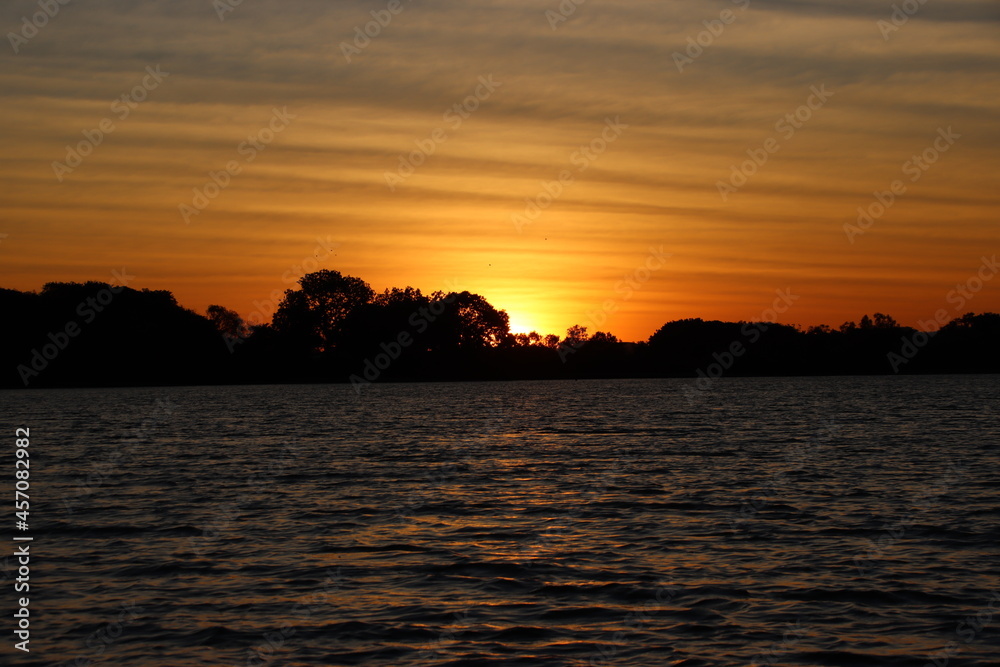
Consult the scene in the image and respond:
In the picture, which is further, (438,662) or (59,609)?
(59,609)

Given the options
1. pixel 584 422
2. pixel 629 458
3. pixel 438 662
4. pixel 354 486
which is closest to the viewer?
pixel 438 662

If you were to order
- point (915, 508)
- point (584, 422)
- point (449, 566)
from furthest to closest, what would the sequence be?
point (584, 422) → point (915, 508) → point (449, 566)

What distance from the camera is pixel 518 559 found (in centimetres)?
2220

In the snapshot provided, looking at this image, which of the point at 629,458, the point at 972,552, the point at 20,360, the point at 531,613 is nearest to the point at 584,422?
the point at 629,458

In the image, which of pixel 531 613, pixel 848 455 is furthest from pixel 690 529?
pixel 848 455

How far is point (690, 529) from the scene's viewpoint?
85.1 feet

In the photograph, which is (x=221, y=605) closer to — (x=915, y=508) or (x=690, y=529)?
(x=690, y=529)

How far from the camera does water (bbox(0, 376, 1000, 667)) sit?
635 inches

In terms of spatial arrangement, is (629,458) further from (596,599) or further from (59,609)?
(59,609)

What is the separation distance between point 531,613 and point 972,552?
11.7 metres

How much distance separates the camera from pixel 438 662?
15273 mm

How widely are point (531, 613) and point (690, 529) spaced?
933cm

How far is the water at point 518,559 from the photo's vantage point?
53.0 feet

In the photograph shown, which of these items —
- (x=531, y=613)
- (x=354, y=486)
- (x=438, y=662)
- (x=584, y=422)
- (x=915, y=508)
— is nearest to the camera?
(x=438, y=662)
